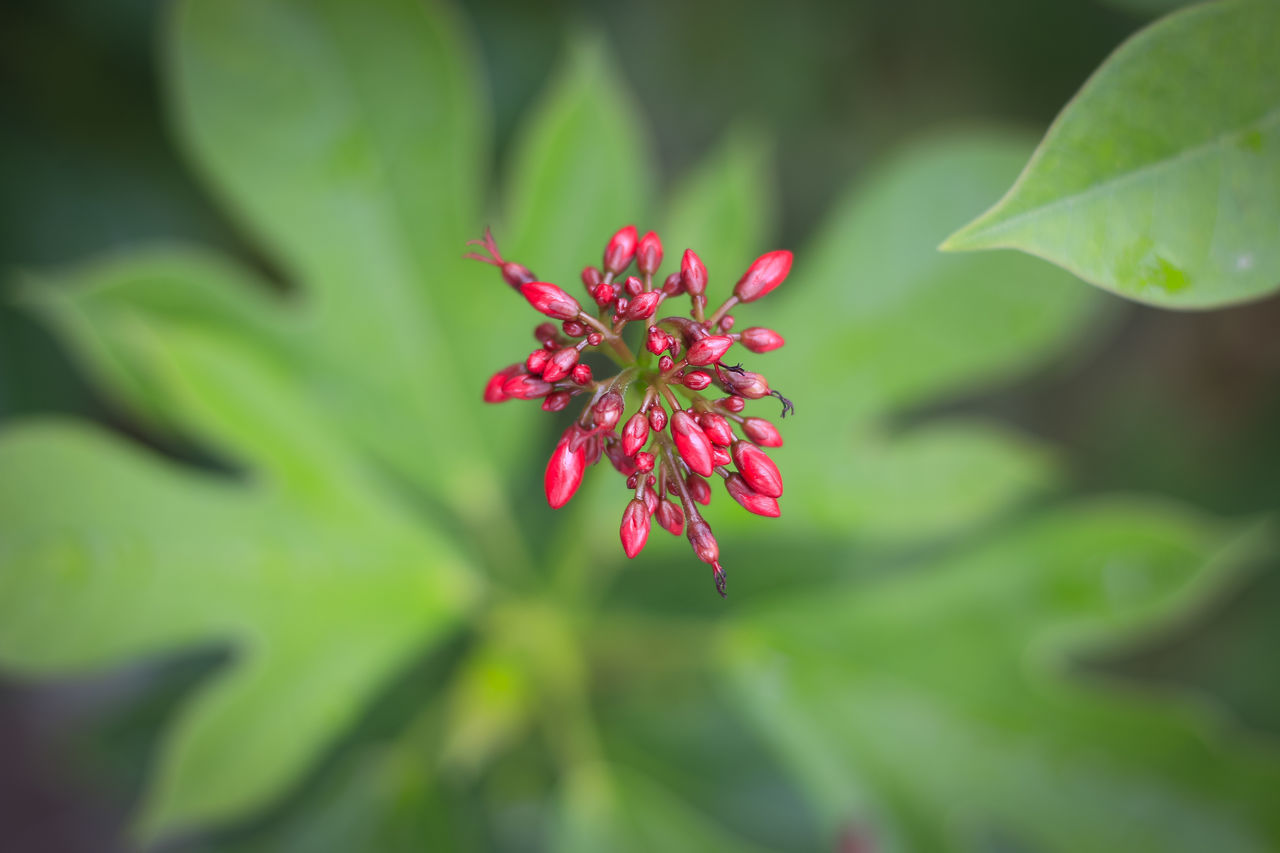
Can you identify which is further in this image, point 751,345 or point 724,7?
point 724,7

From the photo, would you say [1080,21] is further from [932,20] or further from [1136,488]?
[1136,488]

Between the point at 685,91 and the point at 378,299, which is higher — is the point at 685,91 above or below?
above

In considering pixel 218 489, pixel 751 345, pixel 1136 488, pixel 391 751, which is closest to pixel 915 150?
pixel 751 345

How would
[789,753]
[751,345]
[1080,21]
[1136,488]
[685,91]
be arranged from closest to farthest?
1. [751,345]
2. [789,753]
3. [1080,21]
4. [685,91]
5. [1136,488]

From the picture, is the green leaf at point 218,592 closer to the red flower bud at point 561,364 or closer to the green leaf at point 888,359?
the green leaf at point 888,359

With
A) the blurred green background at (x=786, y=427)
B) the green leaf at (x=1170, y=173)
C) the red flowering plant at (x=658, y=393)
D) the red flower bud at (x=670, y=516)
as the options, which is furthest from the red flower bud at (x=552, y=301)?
the blurred green background at (x=786, y=427)
